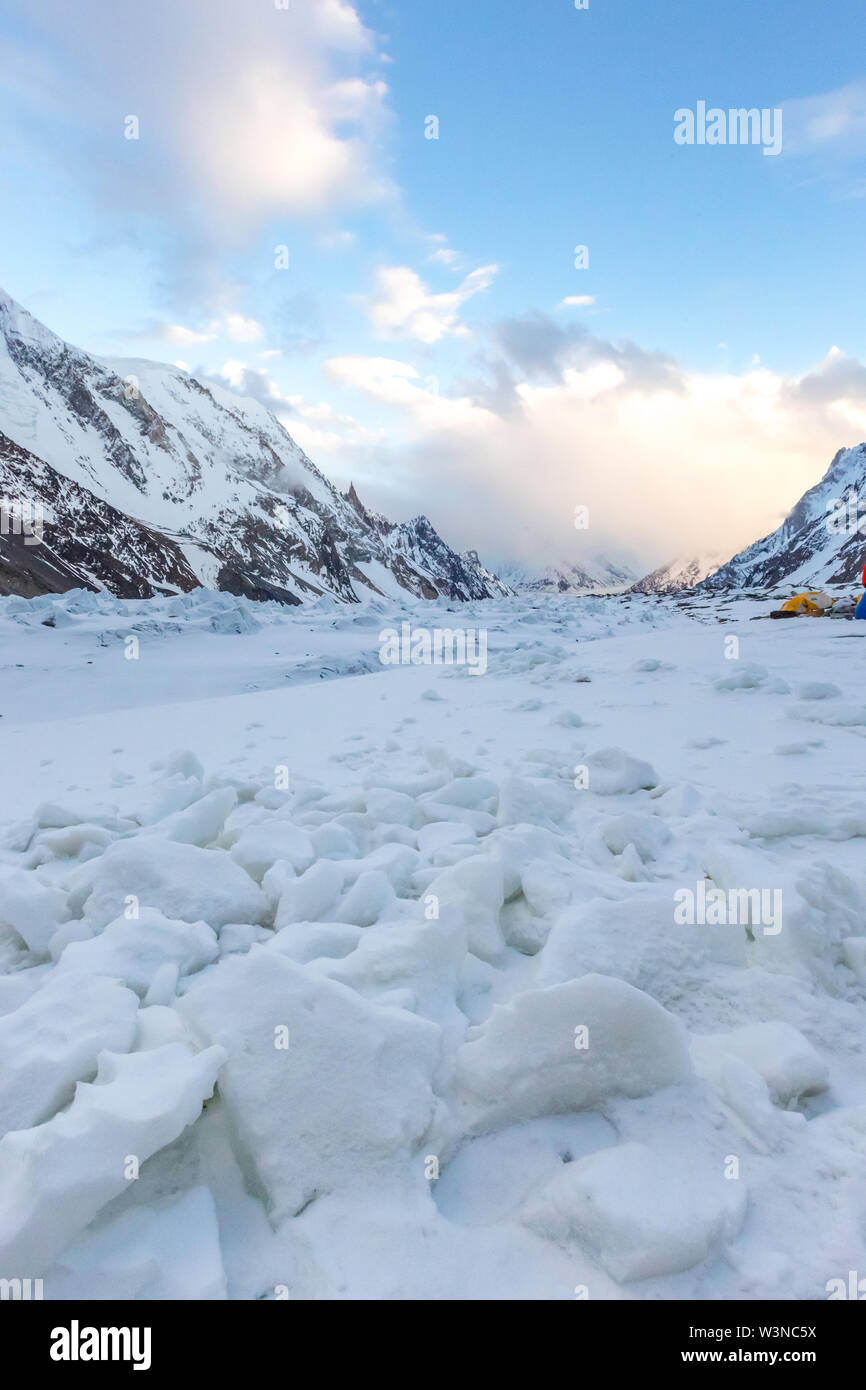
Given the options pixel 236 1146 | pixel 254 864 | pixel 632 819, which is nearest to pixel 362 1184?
pixel 236 1146

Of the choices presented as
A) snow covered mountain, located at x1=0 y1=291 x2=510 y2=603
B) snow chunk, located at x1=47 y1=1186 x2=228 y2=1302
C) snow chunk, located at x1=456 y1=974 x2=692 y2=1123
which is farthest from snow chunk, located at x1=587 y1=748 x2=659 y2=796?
snow covered mountain, located at x1=0 y1=291 x2=510 y2=603

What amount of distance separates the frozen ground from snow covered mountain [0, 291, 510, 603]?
70.0 metres

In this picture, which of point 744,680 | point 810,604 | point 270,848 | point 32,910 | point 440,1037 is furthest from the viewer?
point 810,604

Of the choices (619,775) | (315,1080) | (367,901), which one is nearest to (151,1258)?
(315,1080)

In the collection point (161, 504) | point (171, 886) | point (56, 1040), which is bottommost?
point (56, 1040)

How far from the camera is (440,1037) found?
1.96 metres

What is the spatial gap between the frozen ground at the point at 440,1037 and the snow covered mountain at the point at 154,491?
2758 inches

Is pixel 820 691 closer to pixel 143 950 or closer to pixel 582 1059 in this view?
pixel 582 1059

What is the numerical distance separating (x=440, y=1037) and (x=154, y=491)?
163m

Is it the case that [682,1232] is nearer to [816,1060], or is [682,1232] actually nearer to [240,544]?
[816,1060]

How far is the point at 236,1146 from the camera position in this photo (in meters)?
1.73

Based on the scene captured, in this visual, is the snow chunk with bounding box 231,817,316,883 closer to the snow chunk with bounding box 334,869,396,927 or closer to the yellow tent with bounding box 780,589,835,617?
the snow chunk with bounding box 334,869,396,927

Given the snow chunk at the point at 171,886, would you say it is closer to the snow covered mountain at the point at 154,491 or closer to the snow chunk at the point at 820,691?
the snow chunk at the point at 820,691
